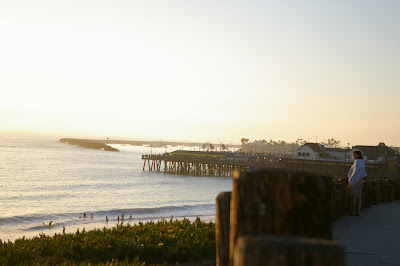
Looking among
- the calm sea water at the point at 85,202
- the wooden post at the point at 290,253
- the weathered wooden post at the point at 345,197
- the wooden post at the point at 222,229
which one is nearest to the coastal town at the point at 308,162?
the calm sea water at the point at 85,202

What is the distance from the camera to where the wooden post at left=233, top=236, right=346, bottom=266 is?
1.37 metres

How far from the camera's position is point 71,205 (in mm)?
39500

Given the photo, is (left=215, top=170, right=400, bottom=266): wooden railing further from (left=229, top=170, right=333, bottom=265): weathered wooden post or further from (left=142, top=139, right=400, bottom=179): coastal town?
(left=142, top=139, right=400, bottom=179): coastal town

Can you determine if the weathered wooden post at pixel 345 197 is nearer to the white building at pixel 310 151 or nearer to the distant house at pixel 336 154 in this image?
the white building at pixel 310 151

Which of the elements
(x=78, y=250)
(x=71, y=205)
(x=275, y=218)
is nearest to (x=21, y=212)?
(x=71, y=205)

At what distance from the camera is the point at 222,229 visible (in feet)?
→ 12.7

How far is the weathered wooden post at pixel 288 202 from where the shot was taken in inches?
70.7

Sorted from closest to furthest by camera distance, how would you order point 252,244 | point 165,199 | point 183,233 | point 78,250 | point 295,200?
point 252,244, point 295,200, point 78,250, point 183,233, point 165,199

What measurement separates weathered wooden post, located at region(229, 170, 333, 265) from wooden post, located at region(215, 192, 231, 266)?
1774 millimetres

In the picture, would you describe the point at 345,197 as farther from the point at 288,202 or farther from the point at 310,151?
the point at 310,151

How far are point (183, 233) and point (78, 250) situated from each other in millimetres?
2165

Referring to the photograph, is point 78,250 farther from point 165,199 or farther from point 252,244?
point 165,199

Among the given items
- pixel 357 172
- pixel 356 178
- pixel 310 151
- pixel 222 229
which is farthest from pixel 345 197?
pixel 310 151

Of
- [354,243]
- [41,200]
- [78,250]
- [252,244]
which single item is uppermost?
[252,244]
